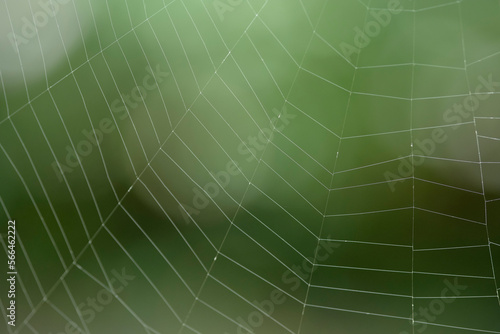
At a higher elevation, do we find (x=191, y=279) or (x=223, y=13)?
(x=223, y=13)

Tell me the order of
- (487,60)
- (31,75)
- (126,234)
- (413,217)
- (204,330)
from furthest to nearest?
(487,60) → (413,217) → (204,330) → (126,234) → (31,75)

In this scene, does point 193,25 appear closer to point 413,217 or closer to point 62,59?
point 62,59

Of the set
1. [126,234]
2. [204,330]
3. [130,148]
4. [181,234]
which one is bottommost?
[204,330]

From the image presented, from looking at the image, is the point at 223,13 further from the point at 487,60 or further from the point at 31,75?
the point at 487,60

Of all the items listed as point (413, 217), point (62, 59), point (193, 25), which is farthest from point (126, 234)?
point (413, 217)

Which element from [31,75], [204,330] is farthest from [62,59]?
[204,330]

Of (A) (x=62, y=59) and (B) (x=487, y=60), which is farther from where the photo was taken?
(B) (x=487, y=60)

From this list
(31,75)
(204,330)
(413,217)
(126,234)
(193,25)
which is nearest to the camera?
(31,75)
